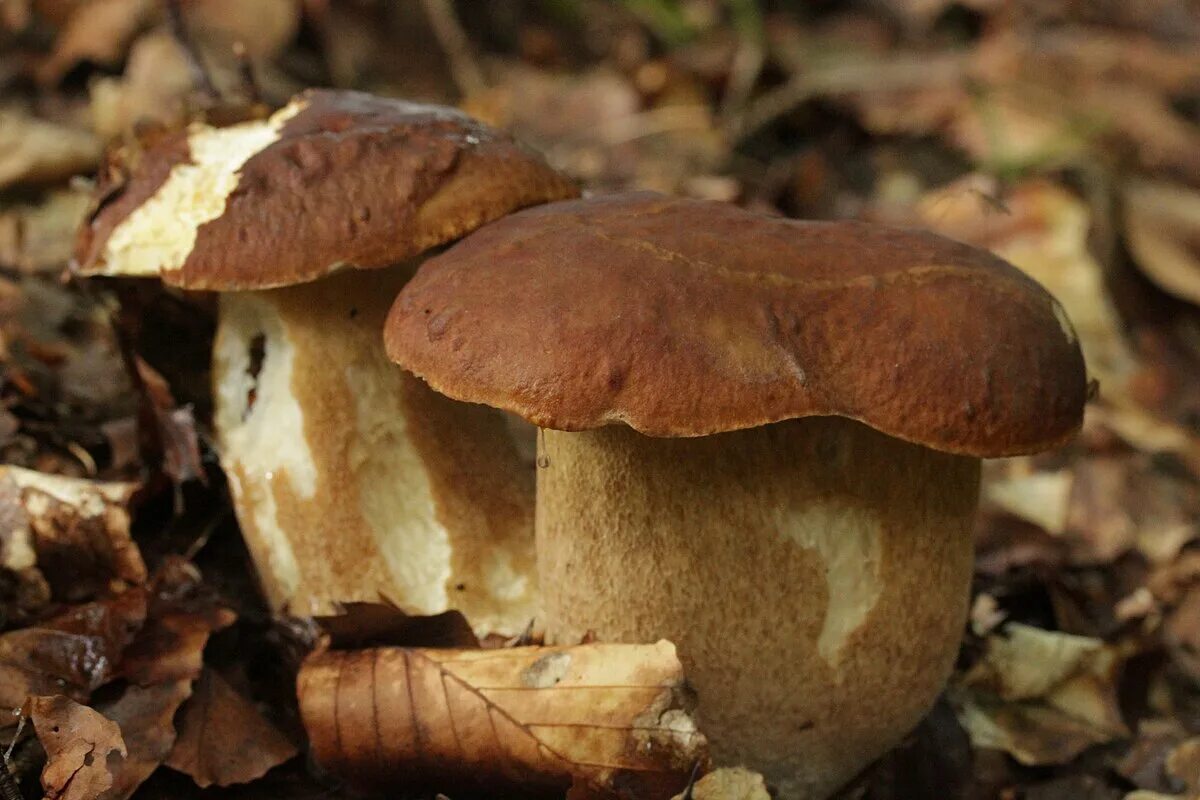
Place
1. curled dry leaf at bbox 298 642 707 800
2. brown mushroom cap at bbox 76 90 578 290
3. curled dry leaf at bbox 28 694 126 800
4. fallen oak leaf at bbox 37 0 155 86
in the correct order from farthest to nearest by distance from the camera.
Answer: fallen oak leaf at bbox 37 0 155 86
brown mushroom cap at bbox 76 90 578 290
curled dry leaf at bbox 298 642 707 800
curled dry leaf at bbox 28 694 126 800

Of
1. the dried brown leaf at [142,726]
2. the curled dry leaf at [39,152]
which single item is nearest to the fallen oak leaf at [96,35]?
the curled dry leaf at [39,152]

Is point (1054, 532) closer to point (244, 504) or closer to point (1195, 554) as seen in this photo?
point (1195, 554)

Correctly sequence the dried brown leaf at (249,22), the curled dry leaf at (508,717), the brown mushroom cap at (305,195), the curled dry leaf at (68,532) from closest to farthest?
the curled dry leaf at (508,717), the brown mushroom cap at (305,195), the curled dry leaf at (68,532), the dried brown leaf at (249,22)

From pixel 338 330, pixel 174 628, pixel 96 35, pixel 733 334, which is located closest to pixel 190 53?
pixel 338 330

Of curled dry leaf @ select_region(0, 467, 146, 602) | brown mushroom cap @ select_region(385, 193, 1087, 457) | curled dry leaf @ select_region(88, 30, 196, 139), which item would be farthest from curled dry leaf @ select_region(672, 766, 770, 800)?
curled dry leaf @ select_region(88, 30, 196, 139)

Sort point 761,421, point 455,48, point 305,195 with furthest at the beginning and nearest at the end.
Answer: point 455,48 < point 305,195 < point 761,421

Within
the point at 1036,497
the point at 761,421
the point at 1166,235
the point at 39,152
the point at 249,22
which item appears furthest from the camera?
the point at 1166,235

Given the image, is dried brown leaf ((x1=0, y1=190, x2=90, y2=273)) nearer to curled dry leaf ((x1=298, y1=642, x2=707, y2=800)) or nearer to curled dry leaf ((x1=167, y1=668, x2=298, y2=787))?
curled dry leaf ((x1=167, y1=668, x2=298, y2=787))

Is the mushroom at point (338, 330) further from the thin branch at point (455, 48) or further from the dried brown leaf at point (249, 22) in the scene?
the thin branch at point (455, 48)

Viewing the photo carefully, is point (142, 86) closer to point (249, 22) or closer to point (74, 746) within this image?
point (249, 22)
